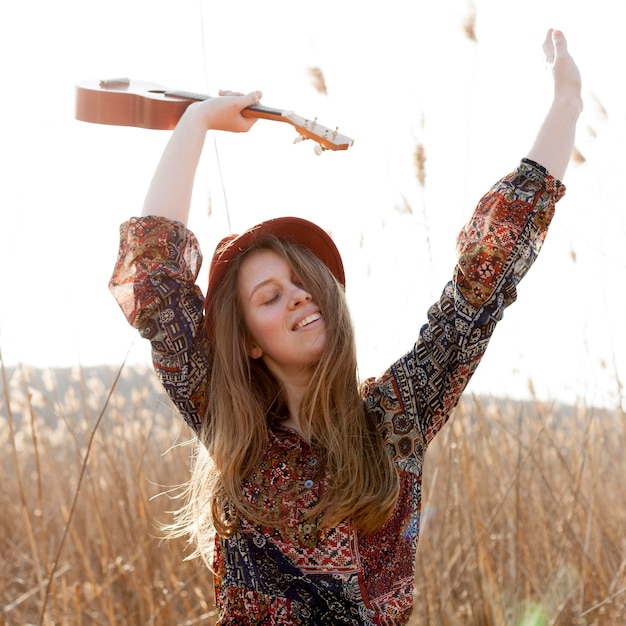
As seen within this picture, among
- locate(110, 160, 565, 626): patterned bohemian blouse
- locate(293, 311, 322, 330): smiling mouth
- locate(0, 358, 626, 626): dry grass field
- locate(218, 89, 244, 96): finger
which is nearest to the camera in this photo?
locate(110, 160, 565, 626): patterned bohemian blouse

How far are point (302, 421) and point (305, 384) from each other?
3.4 inches

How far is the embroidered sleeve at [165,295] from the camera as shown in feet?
5.04

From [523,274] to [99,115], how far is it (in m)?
0.86

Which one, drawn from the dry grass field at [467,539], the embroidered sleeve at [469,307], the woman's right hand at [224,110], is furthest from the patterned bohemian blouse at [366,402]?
the dry grass field at [467,539]

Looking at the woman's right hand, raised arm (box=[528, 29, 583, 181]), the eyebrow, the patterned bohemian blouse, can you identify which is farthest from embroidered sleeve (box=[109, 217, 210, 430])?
raised arm (box=[528, 29, 583, 181])

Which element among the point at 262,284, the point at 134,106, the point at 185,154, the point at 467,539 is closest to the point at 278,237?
the point at 262,284

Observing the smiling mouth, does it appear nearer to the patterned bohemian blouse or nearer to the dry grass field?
the patterned bohemian blouse

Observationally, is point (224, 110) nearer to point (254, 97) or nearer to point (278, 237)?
point (254, 97)

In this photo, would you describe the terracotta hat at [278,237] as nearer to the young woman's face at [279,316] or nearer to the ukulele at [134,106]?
the young woman's face at [279,316]

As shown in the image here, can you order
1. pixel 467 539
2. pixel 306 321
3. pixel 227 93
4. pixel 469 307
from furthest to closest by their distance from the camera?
pixel 467 539, pixel 227 93, pixel 306 321, pixel 469 307

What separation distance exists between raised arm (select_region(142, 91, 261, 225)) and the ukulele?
4cm

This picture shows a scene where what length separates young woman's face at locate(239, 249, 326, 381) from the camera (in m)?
1.58

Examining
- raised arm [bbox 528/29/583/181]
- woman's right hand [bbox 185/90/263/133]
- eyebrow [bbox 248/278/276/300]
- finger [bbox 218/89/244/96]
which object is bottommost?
eyebrow [bbox 248/278/276/300]

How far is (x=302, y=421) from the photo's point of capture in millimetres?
1602
